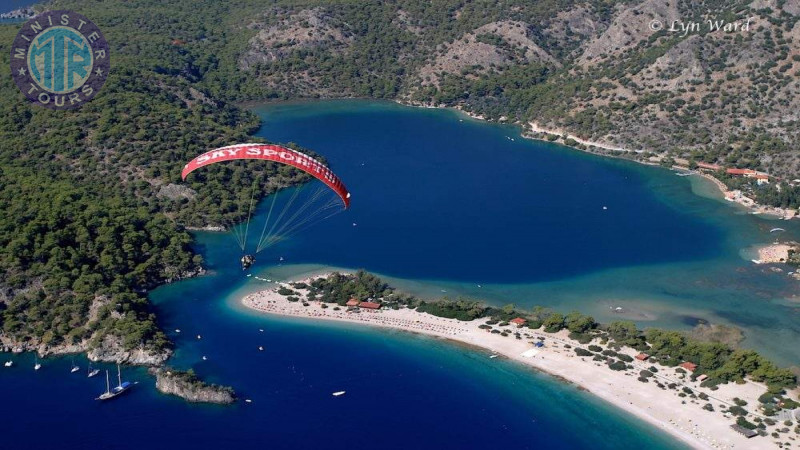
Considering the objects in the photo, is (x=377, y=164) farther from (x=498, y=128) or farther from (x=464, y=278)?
(x=464, y=278)

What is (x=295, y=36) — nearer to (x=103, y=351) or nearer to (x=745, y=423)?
(x=103, y=351)

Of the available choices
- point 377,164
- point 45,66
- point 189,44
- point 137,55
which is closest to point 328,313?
point 377,164

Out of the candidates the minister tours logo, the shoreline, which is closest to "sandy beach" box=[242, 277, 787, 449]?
the shoreline

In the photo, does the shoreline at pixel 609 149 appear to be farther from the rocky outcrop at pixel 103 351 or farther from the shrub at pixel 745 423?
the rocky outcrop at pixel 103 351

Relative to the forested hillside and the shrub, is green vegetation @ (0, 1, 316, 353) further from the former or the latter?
the shrub

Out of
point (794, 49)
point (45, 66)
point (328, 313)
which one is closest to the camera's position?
point (328, 313)

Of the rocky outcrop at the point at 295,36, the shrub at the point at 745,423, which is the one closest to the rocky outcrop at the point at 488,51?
the rocky outcrop at the point at 295,36
